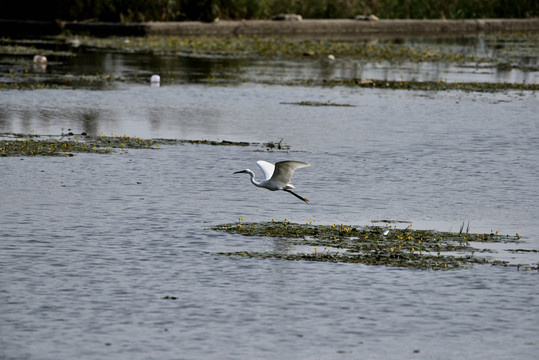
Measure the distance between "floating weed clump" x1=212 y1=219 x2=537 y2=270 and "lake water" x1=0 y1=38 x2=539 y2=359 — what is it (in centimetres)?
25

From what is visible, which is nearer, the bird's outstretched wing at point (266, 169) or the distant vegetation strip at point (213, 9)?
the bird's outstretched wing at point (266, 169)

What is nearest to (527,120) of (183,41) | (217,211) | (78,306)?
(217,211)

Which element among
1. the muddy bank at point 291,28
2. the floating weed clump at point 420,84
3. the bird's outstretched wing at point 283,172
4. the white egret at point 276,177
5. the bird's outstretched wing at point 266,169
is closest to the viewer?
the bird's outstretched wing at point 283,172

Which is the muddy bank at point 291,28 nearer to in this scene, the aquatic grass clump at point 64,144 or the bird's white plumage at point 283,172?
the aquatic grass clump at point 64,144

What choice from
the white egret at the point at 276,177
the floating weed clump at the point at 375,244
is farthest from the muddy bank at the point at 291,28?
the floating weed clump at the point at 375,244

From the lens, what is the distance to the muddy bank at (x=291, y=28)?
180ft

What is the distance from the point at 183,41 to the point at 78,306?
128 ft

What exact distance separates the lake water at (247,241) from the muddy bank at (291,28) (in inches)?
1207

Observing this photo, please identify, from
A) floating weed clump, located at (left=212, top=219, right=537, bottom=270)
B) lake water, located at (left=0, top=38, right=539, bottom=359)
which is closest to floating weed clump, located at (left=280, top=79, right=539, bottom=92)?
lake water, located at (left=0, top=38, right=539, bottom=359)

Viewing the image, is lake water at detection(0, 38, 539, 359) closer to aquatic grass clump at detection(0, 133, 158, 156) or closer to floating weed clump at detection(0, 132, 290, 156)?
floating weed clump at detection(0, 132, 290, 156)

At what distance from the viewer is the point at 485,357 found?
8.79 metres

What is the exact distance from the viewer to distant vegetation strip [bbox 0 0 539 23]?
57.1m

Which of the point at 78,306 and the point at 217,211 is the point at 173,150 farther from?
the point at 78,306

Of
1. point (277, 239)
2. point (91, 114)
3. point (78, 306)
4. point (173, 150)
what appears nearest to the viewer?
point (78, 306)
